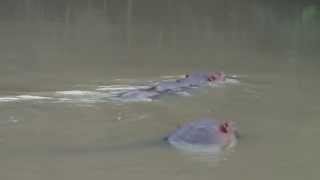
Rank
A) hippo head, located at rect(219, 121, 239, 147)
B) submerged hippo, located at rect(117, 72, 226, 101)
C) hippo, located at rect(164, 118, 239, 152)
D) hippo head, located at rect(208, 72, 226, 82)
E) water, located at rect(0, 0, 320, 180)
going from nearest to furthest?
water, located at rect(0, 0, 320, 180)
hippo, located at rect(164, 118, 239, 152)
hippo head, located at rect(219, 121, 239, 147)
submerged hippo, located at rect(117, 72, 226, 101)
hippo head, located at rect(208, 72, 226, 82)

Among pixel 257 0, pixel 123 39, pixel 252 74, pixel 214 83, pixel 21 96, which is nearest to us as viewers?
pixel 21 96

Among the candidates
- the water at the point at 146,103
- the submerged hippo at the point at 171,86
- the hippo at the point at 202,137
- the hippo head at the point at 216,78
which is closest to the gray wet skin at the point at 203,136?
the hippo at the point at 202,137

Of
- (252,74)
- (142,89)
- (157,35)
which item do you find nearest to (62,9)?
(157,35)

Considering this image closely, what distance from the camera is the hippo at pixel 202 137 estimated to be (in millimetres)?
7148

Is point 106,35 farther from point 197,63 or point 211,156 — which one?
point 211,156

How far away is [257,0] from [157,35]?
14.3 meters

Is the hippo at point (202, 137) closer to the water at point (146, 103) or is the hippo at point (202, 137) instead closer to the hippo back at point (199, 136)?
the hippo back at point (199, 136)

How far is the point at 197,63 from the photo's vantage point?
1320 cm

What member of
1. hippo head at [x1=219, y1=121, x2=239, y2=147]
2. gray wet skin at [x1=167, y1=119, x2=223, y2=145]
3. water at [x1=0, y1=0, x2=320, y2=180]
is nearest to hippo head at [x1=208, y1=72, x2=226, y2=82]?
water at [x1=0, y1=0, x2=320, y2=180]

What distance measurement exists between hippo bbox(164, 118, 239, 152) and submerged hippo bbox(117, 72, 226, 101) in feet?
6.45

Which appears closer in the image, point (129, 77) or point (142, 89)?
point (142, 89)

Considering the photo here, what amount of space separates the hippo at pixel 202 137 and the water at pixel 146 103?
121mm

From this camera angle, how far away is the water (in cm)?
673

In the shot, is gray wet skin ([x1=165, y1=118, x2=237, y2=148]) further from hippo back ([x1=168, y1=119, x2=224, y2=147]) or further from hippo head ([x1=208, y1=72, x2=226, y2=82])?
hippo head ([x1=208, y1=72, x2=226, y2=82])
